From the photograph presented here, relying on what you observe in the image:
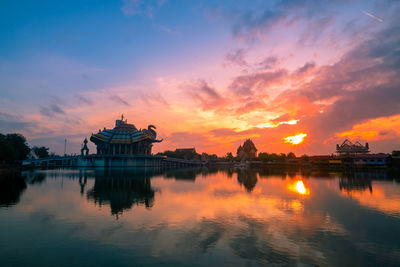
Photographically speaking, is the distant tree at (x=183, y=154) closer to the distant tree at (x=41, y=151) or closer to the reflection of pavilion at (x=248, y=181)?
the distant tree at (x=41, y=151)

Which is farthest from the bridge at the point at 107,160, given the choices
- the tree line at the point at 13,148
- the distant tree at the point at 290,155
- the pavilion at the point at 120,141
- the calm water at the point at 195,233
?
the distant tree at the point at 290,155

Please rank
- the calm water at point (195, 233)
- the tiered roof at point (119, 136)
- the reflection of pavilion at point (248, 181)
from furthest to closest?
the tiered roof at point (119, 136) < the reflection of pavilion at point (248, 181) < the calm water at point (195, 233)

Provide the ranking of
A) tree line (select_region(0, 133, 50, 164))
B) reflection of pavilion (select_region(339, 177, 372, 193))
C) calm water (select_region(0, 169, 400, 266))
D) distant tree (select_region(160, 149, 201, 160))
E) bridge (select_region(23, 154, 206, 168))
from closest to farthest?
calm water (select_region(0, 169, 400, 266)), reflection of pavilion (select_region(339, 177, 372, 193)), tree line (select_region(0, 133, 50, 164)), bridge (select_region(23, 154, 206, 168)), distant tree (select_region(160, 149, 201, 160))

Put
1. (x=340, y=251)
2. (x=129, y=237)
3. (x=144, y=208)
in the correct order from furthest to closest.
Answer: (x=144, y=208), (x=129, y=237), (x=340, y=251)

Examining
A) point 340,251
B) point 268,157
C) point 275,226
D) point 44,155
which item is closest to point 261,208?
point 275,226

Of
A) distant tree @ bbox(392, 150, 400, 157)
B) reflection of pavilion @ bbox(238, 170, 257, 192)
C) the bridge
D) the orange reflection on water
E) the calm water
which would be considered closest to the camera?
the calm water

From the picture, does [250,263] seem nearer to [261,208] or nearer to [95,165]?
[261,208]

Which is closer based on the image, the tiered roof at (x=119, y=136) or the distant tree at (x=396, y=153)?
the distant tree at (x=396, y=153)

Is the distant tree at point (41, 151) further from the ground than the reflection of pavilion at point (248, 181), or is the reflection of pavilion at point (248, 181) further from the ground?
the distant tree at point (41, 151)

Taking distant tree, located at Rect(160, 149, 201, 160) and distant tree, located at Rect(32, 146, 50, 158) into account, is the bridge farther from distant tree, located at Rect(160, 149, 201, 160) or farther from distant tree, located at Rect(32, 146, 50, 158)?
distant tree, located at Rect(160, 149, 201, 160)

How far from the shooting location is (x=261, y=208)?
2334cm

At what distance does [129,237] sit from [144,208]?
26.8 feet

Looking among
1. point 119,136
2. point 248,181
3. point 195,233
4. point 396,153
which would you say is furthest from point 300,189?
point 119,136

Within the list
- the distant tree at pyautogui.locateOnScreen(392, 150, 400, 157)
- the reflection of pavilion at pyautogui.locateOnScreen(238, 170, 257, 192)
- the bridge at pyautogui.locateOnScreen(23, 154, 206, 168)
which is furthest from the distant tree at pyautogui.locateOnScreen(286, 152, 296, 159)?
the reflection of pavilion at pyautogui.locateOnScreen(238, 170, 257, 192)
